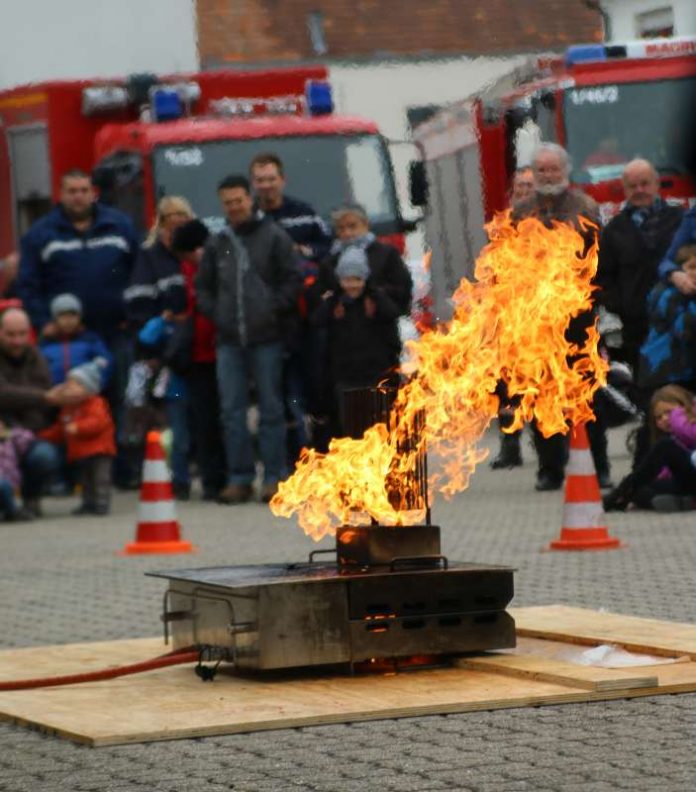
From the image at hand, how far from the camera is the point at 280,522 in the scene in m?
16.3

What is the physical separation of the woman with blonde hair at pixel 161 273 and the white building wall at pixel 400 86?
2002cm

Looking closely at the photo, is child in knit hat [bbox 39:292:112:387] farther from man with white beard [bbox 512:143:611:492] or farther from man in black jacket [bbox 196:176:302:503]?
man with white beard [bbox 512:143:611:492]

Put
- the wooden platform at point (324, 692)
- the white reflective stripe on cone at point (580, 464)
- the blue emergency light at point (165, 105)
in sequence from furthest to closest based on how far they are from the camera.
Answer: the blue emergency light at point (165, 105)
the white reflective stripe on cone at point (580, 464)
the wooden platform at point (324, 692)

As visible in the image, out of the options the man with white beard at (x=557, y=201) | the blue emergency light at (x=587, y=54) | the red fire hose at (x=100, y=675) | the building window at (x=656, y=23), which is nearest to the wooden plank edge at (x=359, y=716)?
the red fire hose at (x=100, y=675)

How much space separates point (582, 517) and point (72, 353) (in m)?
6.48

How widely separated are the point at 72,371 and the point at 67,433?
0.50 m

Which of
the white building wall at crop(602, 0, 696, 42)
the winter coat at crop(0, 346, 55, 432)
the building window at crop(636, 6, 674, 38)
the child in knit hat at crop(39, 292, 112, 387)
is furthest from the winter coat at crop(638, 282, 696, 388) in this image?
the building window at crop(636, 6, 674, 38)

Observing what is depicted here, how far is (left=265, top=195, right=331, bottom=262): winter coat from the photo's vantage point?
61.1 ft

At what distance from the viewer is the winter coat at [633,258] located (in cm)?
1656

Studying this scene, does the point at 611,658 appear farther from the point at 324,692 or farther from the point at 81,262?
the point at 81,262

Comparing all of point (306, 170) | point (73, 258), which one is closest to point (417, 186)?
point (306, 170)

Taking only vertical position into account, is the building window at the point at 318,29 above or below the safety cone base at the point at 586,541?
above

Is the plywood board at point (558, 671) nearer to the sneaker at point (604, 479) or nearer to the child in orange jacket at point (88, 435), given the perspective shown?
the sneaker at point (604, 479)

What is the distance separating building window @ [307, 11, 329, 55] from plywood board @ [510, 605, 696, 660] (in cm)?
3220
